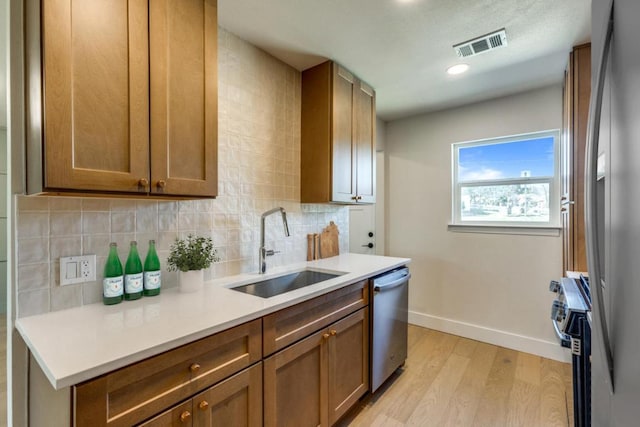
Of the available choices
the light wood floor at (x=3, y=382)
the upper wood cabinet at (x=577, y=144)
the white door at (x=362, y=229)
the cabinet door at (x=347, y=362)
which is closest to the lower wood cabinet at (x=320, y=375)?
the cabinet door at (x=347, y=362)

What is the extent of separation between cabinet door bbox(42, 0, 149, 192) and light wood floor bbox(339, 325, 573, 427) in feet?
6.20

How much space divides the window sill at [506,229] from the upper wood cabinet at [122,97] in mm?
2605

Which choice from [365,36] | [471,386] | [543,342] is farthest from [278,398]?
[543,342]

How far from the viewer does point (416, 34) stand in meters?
1.87

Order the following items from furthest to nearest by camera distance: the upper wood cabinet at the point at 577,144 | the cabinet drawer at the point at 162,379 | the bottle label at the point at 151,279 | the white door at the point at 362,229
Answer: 1. the white door at the point at 362,229
2. the upper wood cabinet at the point at 577,144
3. the bottle label at the point at 151,279
4. the cabinet drawer at the point at 162,379

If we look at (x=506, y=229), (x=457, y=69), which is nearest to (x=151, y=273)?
(x=457, y=69)

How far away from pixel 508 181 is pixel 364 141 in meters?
1.52

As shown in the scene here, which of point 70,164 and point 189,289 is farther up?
point 70,164

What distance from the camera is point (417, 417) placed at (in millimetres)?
1904

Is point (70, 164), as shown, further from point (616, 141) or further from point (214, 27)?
point (616, 141)

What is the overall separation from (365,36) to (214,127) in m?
1.17

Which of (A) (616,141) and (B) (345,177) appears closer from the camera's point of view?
(A) (616,141)

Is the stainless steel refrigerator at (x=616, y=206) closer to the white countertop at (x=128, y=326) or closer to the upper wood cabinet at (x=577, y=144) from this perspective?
the white countertop at (x=128, y=326)

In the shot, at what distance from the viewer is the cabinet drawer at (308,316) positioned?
51.3 inches
